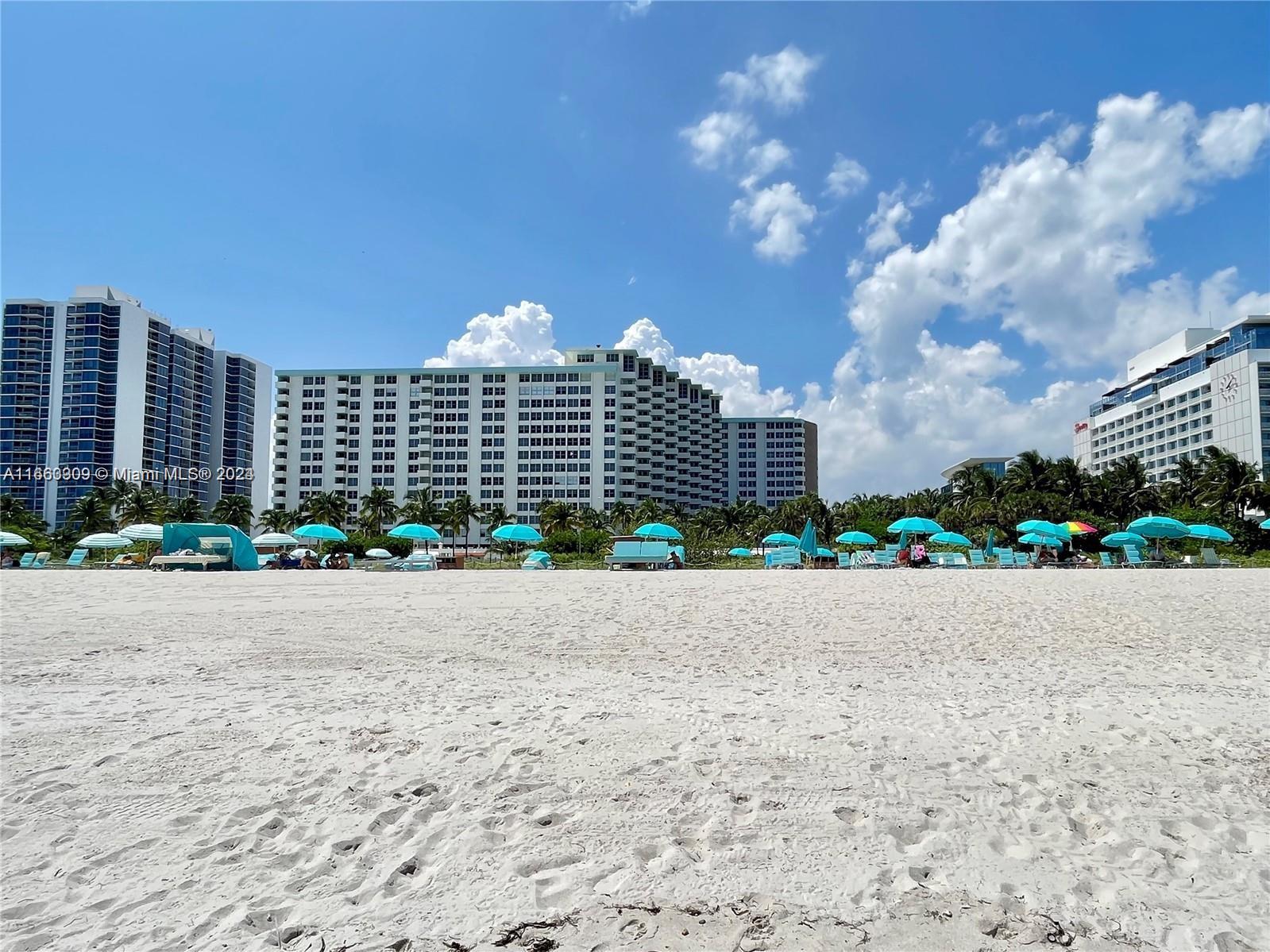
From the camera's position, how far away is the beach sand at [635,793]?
3.60m

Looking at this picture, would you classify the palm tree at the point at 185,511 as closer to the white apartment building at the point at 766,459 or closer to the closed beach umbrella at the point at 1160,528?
the closed beach umbrella at the point at 1160,528

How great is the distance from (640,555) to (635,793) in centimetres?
2693

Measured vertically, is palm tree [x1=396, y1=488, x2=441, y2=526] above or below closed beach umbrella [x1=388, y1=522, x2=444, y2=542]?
above

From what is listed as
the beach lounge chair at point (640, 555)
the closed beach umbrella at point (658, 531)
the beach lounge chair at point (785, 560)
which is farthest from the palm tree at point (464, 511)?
the beach lounge chair at point (785, 560)

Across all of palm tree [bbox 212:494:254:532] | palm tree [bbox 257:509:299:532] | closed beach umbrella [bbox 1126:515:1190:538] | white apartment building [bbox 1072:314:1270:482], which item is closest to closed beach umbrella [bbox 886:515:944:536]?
closed beach umbrella [bbox 1126:515:1190:538]

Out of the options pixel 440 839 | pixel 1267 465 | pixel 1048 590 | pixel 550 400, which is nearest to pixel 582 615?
pixel 440 839

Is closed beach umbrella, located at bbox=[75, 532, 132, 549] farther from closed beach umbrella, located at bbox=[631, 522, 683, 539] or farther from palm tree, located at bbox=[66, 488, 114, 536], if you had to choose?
palm tree, located at bbox=[66, 488, 114, 536]

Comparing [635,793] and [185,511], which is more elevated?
[185,511]

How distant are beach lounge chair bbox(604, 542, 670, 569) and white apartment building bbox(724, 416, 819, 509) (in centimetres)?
12005

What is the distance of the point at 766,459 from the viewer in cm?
15275

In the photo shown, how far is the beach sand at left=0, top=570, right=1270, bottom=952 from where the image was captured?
3.60 meters

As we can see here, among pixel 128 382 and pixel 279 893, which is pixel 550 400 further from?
pixel 279 893

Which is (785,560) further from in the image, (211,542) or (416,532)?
(211,542)

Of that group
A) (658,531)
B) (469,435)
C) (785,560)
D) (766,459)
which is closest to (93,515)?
(469,435)
